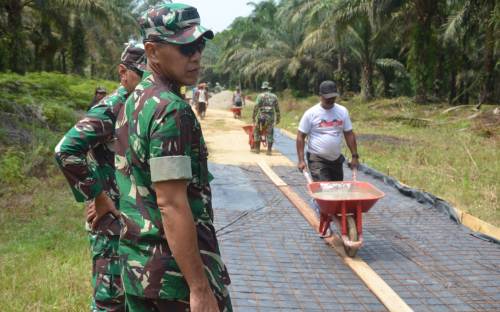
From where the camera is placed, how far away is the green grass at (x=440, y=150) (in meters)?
7.85

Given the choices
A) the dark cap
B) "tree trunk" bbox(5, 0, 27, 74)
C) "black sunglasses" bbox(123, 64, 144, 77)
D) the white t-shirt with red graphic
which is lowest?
the white t-shirt with red graphic

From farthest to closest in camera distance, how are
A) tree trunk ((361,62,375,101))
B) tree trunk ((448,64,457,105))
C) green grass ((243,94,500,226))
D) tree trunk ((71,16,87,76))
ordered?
tree trunk ((448,64,457,105)) → tree trunk ((361,62,375,101)) → tree trunk ((71,16,87,76)) → green grass ((243,94,500,226))

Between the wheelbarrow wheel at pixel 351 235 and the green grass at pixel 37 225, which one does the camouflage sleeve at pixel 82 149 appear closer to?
the green grass at pixel 37 225

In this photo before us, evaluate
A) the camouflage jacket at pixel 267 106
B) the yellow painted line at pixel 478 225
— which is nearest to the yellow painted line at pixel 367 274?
the yellow painted line at pixel 478 225

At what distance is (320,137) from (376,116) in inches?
614

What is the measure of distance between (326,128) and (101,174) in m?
3.59

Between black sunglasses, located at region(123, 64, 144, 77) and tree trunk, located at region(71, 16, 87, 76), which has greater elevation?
tree trunk, located at region(71, 16, 87, 76)

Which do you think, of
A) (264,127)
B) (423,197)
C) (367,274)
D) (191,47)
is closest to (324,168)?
(367,274)

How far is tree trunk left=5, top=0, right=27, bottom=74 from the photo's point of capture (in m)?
19.2

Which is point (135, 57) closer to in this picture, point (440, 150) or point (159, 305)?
point (159, 305)

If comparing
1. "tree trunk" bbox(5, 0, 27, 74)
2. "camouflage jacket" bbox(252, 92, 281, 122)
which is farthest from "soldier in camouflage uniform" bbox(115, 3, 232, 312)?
"tree trunk" bbox(5, 0, 27, 74)

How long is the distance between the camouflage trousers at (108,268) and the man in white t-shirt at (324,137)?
140 inches

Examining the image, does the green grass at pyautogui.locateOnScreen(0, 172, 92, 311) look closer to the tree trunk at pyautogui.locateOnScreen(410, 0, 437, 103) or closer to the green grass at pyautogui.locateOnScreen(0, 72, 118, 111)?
the green grass at pyautogui.locateOnScreen(0, 72, 118, 111)

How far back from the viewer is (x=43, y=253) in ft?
17.1
